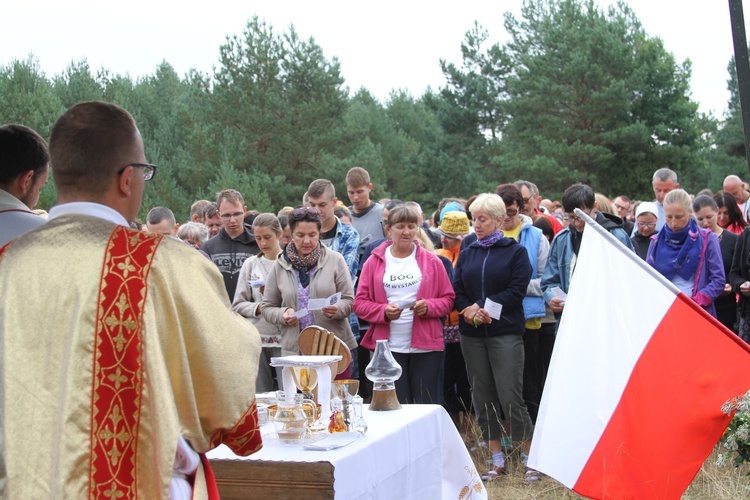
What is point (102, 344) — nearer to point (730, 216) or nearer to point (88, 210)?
point (88, 210)

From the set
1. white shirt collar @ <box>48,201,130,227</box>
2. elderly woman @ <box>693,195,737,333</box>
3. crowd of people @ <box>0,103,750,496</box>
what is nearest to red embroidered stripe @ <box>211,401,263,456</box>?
crowd of people @ <box>0,103,750,496</box>

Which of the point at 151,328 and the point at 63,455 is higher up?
the point at 151,328

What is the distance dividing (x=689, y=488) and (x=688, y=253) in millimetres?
1745

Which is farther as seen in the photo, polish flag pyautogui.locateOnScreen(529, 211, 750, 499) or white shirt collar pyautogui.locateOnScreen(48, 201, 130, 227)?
polish flag pyautogui.locateOnScreen(529, 211, 750, 499)

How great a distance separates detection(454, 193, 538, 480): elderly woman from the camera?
5.73 metres

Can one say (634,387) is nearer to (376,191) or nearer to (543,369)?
(543,369)

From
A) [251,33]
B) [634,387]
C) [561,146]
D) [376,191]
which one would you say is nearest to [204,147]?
[251,33]

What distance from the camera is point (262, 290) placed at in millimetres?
6258

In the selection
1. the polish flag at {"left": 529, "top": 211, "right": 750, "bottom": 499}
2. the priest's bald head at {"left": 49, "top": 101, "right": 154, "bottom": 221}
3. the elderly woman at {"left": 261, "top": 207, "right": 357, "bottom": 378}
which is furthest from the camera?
the elderly woman at {"left": 261, "top": 207, "right": 357, "bottom": 378}

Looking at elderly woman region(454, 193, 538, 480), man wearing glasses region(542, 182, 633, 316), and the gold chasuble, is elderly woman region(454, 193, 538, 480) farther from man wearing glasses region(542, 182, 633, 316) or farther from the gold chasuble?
the gold chasuble

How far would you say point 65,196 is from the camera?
2227mm

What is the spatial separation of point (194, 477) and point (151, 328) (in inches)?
18.2

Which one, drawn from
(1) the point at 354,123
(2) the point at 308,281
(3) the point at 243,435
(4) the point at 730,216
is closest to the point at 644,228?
(4) the point at 730,216

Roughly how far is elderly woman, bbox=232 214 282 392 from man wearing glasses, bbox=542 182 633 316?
1953 millimetres
